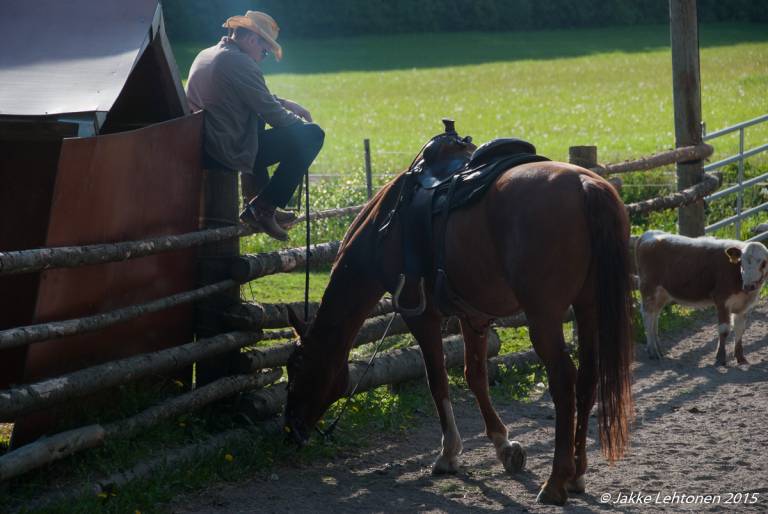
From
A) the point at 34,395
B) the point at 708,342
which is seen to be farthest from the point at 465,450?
the point at 708,342

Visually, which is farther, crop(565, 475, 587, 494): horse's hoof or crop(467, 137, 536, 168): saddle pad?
crop(467, 137, 536, 168): saddle pad

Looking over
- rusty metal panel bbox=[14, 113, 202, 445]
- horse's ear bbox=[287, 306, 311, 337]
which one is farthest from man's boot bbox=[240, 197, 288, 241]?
horse's ear bbox=[287, 306, 311, 337]

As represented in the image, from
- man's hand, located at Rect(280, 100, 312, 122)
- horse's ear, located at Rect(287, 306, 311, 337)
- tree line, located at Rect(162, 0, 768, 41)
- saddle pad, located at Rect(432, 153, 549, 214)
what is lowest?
horse's ear, located at Rect(287, 306, 311, 337)

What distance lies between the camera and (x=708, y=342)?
9172 mm

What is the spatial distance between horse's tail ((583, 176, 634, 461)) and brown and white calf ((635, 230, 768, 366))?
12.1 ft

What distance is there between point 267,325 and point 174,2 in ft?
152

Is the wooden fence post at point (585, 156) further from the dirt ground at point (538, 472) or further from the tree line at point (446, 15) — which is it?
the tree line at point (446, 15)

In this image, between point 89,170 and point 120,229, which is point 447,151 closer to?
point 120,229

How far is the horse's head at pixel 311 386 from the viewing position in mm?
5875

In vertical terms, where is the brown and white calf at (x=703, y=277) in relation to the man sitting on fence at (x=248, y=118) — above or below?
below

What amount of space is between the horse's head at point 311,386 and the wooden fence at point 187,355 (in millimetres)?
401

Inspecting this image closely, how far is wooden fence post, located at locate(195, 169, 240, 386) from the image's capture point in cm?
633

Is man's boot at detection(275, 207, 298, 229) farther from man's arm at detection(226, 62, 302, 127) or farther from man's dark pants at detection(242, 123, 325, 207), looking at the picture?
man's arm at detection(226, 62, 302, 127)

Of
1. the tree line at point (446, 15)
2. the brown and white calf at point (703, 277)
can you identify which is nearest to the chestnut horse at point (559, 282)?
the brown and white calf at point (703, 277)
